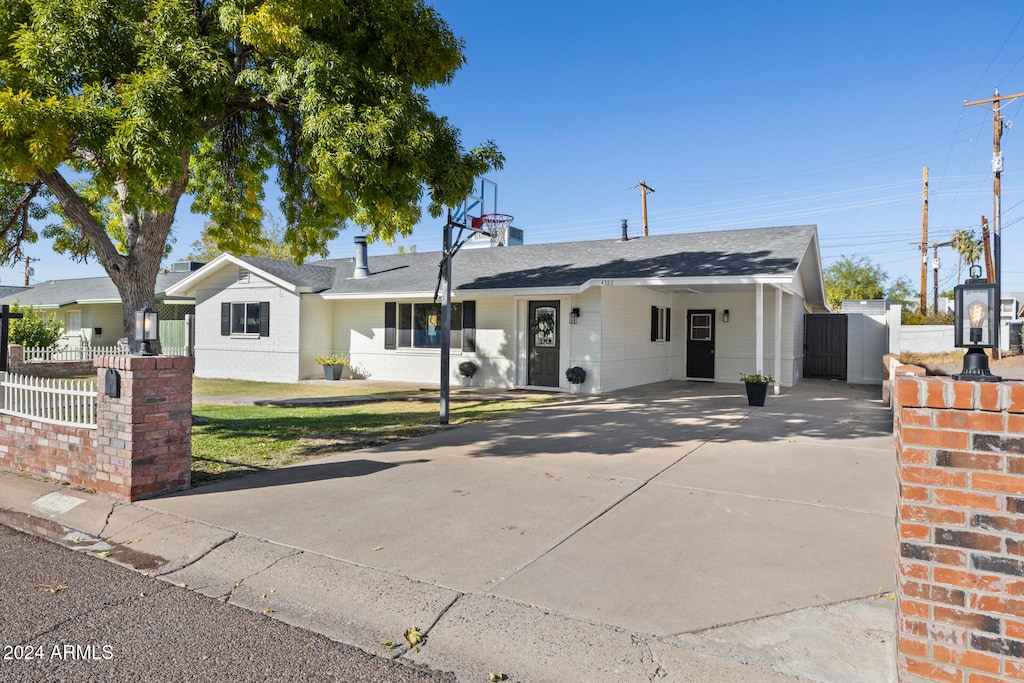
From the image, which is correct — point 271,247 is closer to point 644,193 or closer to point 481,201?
point 644,193

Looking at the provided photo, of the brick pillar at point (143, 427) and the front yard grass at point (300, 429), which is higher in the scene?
the brick pillar at point (143, 427)

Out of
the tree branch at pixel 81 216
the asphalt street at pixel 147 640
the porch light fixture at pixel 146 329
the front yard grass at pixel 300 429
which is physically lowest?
the asphalt street at pixel 147 640

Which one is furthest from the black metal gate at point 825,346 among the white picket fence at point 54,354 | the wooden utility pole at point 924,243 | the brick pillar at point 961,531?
the white picket fence at point 54,354

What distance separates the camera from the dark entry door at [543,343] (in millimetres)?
14969

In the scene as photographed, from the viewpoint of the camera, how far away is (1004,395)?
7.45 feet

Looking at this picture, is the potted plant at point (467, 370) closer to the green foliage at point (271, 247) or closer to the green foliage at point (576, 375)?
the green foliage at point (576, 375)

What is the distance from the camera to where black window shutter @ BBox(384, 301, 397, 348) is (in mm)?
17203

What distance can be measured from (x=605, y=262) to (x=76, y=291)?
24683mm

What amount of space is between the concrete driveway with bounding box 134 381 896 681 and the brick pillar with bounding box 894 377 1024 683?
49 centimetres

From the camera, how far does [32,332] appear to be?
20.6m

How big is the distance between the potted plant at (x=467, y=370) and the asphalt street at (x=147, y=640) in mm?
12061

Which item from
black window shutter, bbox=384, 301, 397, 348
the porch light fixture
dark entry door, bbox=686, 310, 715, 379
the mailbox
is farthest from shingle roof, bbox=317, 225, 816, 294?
the mailbox

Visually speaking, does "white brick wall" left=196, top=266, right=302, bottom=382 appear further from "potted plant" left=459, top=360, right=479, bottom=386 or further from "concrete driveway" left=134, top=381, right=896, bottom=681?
"concrete driveway" left=134, top=381, right=896, bottom=681

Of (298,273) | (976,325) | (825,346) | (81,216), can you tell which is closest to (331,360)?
(298,273)
